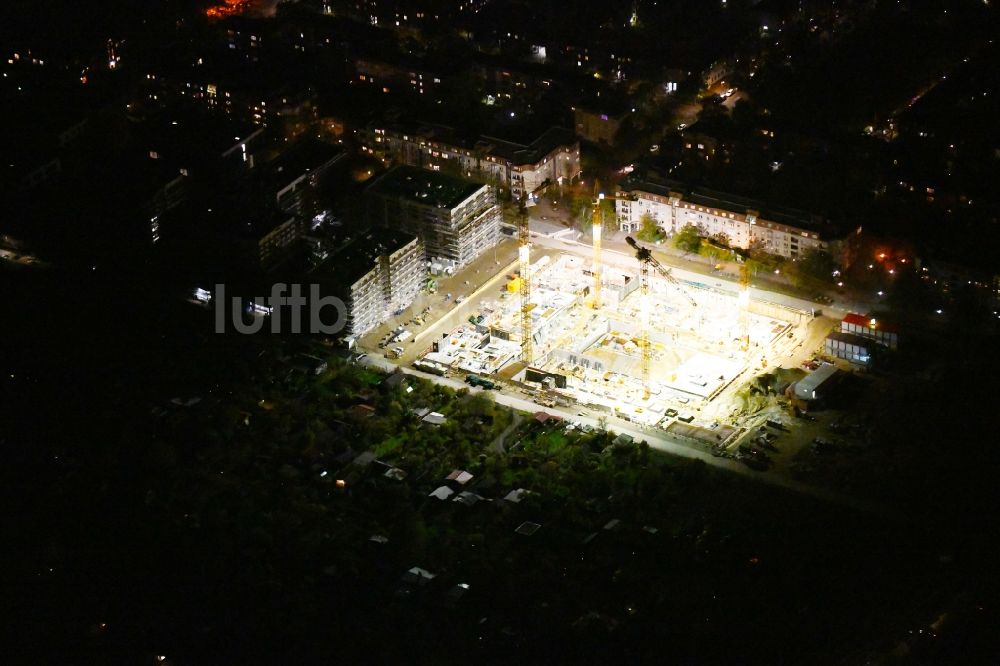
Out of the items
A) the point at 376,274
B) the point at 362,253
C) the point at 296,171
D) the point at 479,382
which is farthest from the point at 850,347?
the point at 296,171

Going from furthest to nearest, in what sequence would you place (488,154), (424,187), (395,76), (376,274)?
(395,76) < (488,154) < (424,187) < (376,274)

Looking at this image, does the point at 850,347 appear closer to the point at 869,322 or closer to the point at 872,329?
the point at 872,329

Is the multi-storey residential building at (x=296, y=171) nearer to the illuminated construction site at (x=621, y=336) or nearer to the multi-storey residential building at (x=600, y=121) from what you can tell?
the illuminated construction site at (x=621, y=336)

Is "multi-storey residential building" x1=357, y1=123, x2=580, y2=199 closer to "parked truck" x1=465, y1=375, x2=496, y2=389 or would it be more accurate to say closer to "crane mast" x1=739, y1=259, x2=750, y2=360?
"crane mast" x1=739, y1=259, x2=750, y2=360

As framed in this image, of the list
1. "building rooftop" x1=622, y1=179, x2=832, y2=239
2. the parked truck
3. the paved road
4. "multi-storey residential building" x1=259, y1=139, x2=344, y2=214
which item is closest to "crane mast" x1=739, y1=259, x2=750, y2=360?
"building rooftop" x1=622, y1=179, x2=832, y2=239

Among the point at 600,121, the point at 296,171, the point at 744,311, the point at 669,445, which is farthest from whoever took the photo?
the point at 600,121
